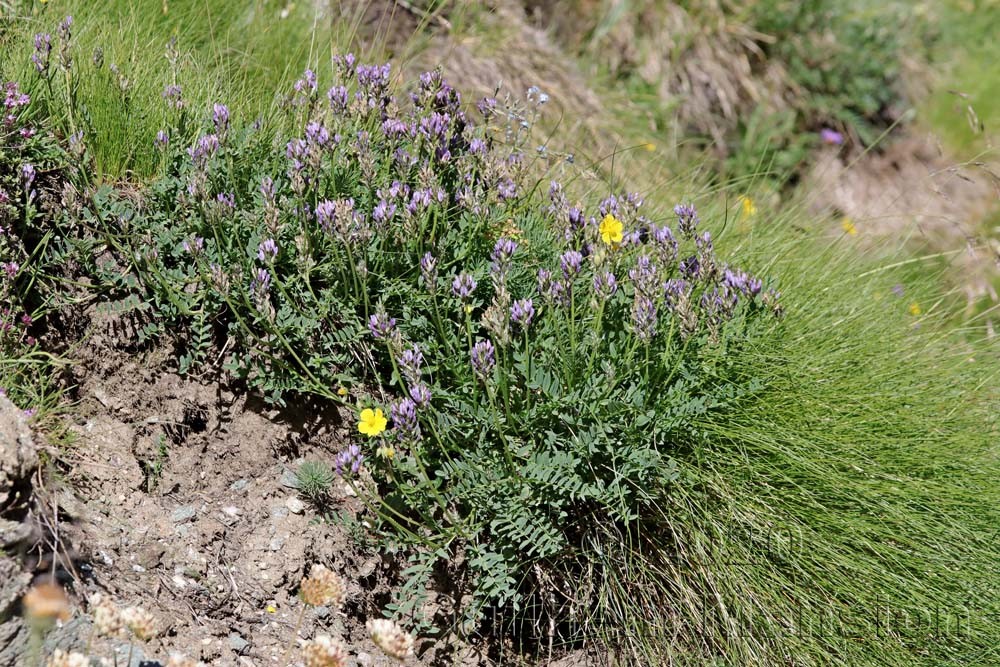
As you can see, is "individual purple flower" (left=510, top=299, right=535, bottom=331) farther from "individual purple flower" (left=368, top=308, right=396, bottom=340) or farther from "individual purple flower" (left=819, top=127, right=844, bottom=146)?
"individual purple flower" (left=819, top=127, right=844, bottom=146)

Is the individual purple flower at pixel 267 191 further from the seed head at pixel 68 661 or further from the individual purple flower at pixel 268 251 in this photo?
the seed head at pixel 68 661

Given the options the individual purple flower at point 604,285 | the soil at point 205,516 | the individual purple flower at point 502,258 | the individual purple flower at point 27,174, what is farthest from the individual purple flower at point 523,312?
the individual purple flower at point 27,174

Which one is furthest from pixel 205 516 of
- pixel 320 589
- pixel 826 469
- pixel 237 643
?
pixel 826 469

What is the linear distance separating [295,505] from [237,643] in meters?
0.41

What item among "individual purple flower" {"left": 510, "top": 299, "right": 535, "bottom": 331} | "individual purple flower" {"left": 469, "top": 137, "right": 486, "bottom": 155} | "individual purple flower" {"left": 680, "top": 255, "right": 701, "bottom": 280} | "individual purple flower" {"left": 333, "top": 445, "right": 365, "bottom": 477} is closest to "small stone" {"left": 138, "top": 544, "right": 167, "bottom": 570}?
"individual purple flower" {"left": 333, "top": 445, "right": 365, "bottom": 477}

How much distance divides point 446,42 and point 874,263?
2.42 meters

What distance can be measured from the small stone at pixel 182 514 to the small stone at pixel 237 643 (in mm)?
337

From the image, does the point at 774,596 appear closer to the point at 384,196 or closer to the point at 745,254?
the point at 745,254

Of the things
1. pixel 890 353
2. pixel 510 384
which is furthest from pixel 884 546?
pixel 510 384

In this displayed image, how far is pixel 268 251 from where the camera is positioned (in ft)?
7.73

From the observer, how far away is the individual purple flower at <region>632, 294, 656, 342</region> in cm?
224

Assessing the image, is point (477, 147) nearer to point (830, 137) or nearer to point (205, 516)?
point (205, 516)

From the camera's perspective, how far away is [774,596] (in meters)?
2.33

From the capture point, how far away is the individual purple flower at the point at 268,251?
7.69 ft
